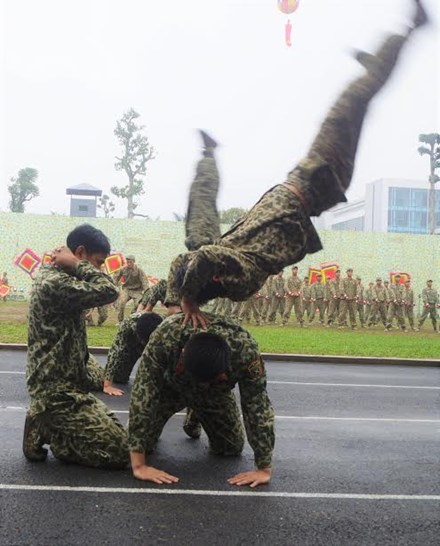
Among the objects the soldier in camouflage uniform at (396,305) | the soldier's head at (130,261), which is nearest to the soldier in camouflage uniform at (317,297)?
the soldier in camouflage uniform at (396,305)

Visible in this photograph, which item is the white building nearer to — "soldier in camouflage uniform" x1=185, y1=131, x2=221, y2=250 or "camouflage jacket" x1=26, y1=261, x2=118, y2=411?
"soldier in camouflage uniform" x1=185, y1=131, x2=221, y2=250

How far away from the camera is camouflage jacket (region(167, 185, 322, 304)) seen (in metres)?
4.06

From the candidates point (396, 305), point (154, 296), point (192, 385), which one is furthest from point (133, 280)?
point (192, 385)

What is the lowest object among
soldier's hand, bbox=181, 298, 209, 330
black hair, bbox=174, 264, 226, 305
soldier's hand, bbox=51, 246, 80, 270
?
soldier's hand, bbox=181, 298, 209, 330

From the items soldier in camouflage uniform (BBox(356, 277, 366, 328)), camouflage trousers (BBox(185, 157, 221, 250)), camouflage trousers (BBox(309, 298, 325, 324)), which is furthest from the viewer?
camouflage trousers (BBox(309, 298, 325, 324))

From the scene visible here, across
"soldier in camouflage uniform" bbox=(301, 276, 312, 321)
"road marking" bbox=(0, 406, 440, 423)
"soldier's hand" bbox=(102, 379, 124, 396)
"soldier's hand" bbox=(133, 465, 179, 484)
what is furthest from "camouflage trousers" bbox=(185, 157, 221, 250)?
"soldier in camouflage uniform" bbox=(301, 276, 312, 321)

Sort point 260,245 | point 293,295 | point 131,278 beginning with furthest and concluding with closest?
point 293,295
point 131,278
point 260,245

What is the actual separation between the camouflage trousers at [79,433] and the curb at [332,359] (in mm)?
7418

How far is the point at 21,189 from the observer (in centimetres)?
5084

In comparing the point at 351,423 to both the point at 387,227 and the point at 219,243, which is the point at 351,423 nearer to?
the point at 219,243

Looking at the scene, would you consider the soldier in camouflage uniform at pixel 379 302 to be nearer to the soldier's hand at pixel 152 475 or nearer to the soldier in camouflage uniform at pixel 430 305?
the soldier in camouflage uniform at pixel 430 305

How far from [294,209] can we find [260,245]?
0.34 m

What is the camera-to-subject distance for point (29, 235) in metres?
26.5

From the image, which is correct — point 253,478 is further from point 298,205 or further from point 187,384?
point 298,205
